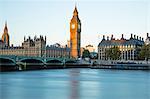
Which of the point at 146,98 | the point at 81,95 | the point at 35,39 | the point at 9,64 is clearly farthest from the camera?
the point at 35,39

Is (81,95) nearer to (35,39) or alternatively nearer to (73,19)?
(35,39)

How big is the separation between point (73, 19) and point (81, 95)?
54479 mm

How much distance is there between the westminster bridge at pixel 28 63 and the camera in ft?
123

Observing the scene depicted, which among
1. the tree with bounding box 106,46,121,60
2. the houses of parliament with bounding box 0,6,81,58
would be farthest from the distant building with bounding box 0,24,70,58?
the tree with bounding box 106,46,121,60

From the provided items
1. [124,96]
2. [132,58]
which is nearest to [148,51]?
[132,58]

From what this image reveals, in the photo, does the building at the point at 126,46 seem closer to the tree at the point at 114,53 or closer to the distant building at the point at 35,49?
the tree at the point at 114,53

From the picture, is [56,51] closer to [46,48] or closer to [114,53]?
[46,48]

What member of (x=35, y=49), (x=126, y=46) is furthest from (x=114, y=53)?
(x=35, y=49)

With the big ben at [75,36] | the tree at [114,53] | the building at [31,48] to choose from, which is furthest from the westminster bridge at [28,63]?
the big ben at [75,36]

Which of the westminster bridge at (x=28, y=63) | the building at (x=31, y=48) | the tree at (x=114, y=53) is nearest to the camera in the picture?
the westminster bridge at (x=28, y=63)

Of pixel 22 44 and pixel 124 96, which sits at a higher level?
pixel 22 44

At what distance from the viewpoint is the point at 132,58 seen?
58.0 metres

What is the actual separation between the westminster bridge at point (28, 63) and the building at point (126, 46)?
390 inches

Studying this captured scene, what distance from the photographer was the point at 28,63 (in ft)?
148
